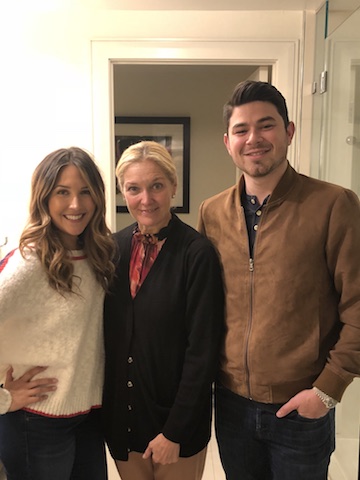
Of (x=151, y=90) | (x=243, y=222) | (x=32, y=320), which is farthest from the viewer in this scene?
(x=151, y=90)

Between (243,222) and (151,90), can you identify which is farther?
(151,90)

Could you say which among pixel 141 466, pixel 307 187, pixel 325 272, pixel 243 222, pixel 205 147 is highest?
pixel 205 147

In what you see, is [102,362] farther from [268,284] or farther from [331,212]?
[331,212]

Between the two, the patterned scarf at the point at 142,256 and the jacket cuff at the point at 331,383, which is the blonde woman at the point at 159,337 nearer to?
the patterned scarf at the point at 142,256

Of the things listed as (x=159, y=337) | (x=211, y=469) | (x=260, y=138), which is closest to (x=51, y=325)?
(x=159, y=337)

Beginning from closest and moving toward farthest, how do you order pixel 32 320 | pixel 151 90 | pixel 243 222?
1. pixel 32 320
2. pixel 243 222
3. pixel 151 90

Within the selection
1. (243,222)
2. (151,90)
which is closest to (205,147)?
(151,90)

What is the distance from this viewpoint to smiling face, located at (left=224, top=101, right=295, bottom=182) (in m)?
1.18

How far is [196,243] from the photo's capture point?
1.22m

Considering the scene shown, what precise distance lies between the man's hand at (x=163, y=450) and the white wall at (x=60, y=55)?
1.51 meters

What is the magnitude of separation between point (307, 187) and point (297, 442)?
718mm

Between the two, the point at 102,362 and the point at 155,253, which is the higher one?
A: the point at 155,253

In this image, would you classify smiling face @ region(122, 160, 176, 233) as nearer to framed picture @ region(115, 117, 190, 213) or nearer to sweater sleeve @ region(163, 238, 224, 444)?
sweater sleeve @ region(163, 238, 224, 444)

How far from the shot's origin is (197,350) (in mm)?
1164
